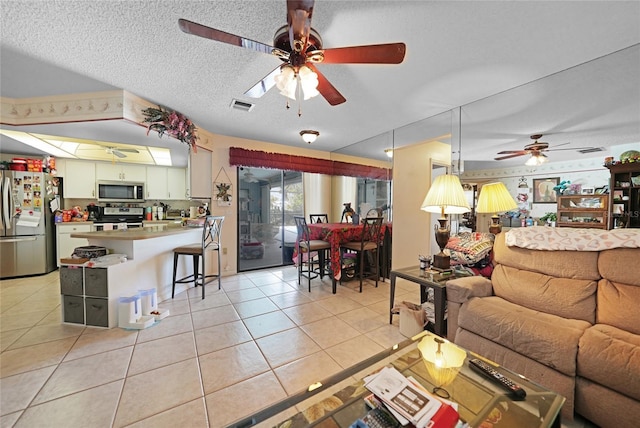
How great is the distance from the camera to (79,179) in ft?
14.4

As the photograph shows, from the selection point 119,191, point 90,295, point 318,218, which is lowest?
point 90,295

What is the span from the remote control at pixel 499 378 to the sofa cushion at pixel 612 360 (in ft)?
1.48

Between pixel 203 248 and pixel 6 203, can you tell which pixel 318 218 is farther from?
pixel 6 203

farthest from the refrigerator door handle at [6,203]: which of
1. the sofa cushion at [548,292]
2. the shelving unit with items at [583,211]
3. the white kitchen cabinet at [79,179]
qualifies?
the shelving unit with items at [583,211]

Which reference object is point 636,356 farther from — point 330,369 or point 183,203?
point 183,203

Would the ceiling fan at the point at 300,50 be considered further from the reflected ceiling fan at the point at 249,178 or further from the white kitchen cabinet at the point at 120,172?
the white kitchen cabinet at the point at 120,172

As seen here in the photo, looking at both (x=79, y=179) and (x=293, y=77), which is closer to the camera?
(x=293, y=77)

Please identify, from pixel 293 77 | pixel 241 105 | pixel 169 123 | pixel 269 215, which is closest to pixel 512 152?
pixel 293 77

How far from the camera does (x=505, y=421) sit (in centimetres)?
95

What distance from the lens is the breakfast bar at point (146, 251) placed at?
8.48 ft

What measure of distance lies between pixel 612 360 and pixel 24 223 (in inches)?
262

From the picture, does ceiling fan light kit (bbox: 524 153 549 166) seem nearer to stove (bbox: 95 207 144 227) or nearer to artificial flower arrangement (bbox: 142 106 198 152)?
artificial flower arrangement (bbox: 142 106 198 152)

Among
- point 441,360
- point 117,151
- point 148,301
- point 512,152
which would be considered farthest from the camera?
point 117,151

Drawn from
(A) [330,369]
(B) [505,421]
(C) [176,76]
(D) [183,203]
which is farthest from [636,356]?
(D) [183,203]
